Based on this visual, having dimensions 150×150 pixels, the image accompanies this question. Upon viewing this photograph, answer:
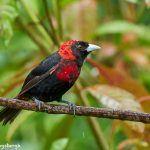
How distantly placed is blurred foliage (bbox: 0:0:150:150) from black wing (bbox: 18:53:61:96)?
106 millimetres

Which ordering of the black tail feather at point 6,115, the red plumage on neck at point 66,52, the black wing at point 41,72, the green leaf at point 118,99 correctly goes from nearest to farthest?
the green leaf at point 118,99 < the black tail feather at point 6,115 < the black wing at point 41,72 < the red plumage on neck at point 66,52

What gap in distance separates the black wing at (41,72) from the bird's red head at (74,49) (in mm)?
113

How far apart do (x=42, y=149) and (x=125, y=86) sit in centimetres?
74

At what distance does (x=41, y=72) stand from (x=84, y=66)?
4.12ft

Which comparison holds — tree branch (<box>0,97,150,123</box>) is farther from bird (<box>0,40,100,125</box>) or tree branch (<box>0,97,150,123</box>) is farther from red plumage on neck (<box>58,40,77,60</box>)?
red plumage on neck (<box>58,40,77,60</box>)

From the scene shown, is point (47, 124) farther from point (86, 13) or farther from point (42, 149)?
point (86, 13)

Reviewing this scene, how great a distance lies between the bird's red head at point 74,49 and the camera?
14.0 ft

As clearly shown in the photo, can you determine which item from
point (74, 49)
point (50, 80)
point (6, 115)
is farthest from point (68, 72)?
point (6, 115)

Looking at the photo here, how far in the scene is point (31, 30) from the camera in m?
4.36

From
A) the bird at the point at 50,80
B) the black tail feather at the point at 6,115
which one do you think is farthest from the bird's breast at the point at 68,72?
the black tail feather at the point at 6,115

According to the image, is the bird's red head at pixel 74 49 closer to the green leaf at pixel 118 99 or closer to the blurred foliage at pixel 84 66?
the blurred foliage at pixel 84 66

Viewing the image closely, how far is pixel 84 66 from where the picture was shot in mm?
5359

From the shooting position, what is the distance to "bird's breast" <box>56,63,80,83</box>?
410 cm

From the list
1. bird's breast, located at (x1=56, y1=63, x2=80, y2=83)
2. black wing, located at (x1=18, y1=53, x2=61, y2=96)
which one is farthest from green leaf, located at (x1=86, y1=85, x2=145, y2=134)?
black wing, located at (x1=18, y1=53, x2=61, y2=96)
